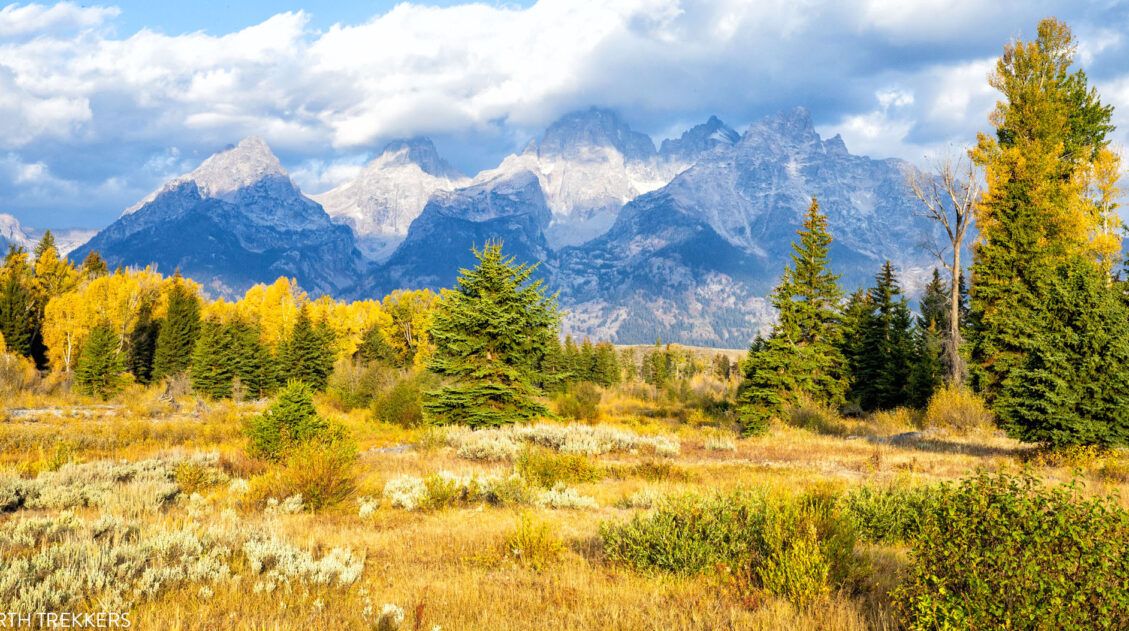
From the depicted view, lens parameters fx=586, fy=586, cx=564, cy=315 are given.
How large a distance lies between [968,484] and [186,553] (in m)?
6.97

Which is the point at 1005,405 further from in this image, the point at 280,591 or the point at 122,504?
the point at 122,504

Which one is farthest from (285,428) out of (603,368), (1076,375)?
(603,368)

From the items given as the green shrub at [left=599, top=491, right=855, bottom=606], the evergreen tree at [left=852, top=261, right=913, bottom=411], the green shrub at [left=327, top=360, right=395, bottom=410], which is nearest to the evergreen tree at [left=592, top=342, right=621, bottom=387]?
the evergreen tree at [left=852, top=261, right=913, bottom=411]

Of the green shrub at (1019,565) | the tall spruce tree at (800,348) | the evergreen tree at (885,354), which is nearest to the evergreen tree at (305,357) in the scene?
the tall spruce tree at (800,348)

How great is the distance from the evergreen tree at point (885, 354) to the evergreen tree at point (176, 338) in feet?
192

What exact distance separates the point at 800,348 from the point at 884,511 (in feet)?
67.2

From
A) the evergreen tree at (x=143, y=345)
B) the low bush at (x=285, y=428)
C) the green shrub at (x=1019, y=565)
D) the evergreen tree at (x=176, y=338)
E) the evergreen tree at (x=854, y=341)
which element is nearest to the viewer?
the green shrub at (x=1019, y=565)

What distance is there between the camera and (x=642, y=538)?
21.3 feet

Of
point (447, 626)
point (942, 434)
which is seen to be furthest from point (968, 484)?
point (942, 434)

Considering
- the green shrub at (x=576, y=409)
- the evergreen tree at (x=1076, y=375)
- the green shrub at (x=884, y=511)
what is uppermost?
the evergreen tree at (x=1076, y=375)

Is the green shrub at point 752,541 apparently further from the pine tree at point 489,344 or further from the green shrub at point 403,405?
the green shrub at point 403,405

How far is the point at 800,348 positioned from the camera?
27.3 meters

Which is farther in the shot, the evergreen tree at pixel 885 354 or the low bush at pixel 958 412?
the evergreen tree at pixel 885 354

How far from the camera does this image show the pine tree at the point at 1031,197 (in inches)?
922
